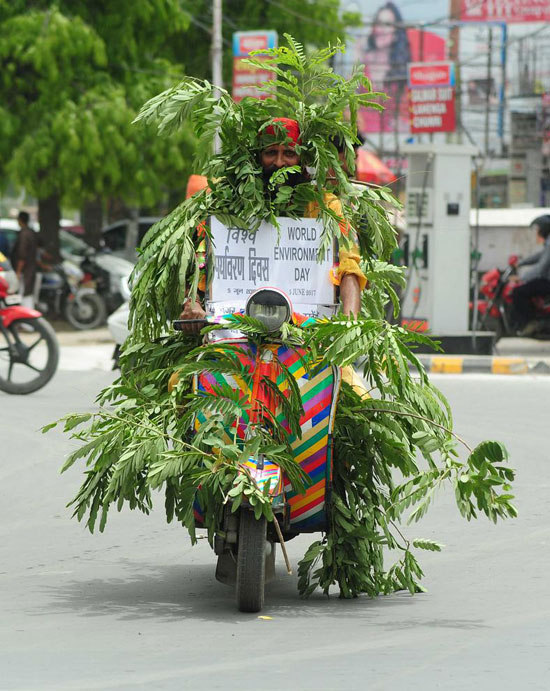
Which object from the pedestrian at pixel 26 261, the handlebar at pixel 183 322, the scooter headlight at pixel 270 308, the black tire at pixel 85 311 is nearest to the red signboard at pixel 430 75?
the black tire at pixel 85 311

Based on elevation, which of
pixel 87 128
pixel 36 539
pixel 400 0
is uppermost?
pixel 400 0

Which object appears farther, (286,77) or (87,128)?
(87,128)

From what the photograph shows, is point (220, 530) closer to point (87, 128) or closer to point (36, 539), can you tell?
point (36, 539)

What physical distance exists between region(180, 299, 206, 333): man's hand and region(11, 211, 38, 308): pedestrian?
639 inches

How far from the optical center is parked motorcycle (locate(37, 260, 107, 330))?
2381 centimetres

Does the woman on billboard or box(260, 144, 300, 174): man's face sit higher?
the woman on billboard

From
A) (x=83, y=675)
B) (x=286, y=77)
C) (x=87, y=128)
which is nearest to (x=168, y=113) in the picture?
(x=286, y=77)

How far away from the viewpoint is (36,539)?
7.30 metres

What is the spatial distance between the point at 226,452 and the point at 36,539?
7.43ft

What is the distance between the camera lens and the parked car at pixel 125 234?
112 ft

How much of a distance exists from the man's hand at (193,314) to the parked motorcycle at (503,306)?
13.1 metres

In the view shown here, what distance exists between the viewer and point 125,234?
122ft

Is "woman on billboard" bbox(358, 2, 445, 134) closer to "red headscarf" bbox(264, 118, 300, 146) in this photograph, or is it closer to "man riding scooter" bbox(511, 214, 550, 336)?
"man riding scooter" bbox(511, 214, 550, 336)

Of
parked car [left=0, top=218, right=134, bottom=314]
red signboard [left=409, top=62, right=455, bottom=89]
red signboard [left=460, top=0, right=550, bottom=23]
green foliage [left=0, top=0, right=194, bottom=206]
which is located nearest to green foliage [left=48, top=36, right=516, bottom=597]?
green foliage [left=0, top=0, right=194, bottom=206]
